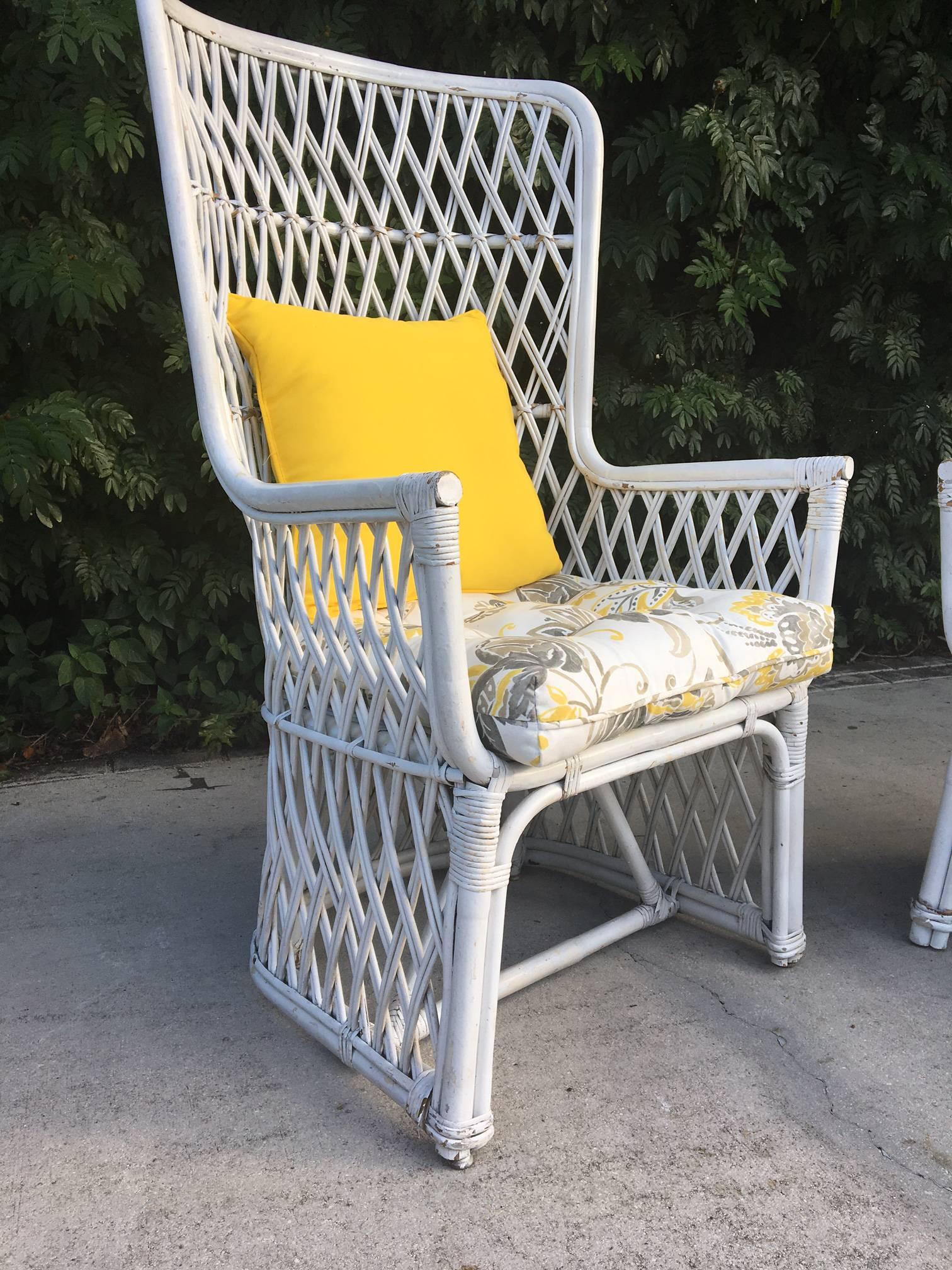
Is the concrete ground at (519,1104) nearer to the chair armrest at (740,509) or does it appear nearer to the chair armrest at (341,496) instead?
the chair armrest at (740,509)

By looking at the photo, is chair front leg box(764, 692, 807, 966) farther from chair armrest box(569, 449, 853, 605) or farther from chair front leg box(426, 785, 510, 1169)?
chair front leg box(426, 785, 510, 1169)

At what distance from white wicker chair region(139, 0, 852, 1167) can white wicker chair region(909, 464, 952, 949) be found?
18 centimetres

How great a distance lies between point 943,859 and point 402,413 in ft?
2.99

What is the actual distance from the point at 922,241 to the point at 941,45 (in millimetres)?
Result: 470

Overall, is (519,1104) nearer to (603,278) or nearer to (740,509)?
(740,509)

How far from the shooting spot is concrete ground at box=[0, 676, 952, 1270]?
955mm

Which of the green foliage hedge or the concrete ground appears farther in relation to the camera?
the green foliage hedge

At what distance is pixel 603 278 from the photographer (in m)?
2.54

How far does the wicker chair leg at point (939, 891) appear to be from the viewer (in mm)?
1421

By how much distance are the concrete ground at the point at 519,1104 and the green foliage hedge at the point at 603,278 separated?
0.72 metres

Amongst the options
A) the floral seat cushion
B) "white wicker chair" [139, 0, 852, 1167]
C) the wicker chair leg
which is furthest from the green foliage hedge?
the wicker chair leg

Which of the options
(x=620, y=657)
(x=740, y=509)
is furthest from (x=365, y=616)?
(x=740, y=509)

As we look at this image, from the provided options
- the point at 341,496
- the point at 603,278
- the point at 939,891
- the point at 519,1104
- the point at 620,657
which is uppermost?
the point at 603,278

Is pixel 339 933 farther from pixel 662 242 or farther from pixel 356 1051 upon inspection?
pixel 662 242
